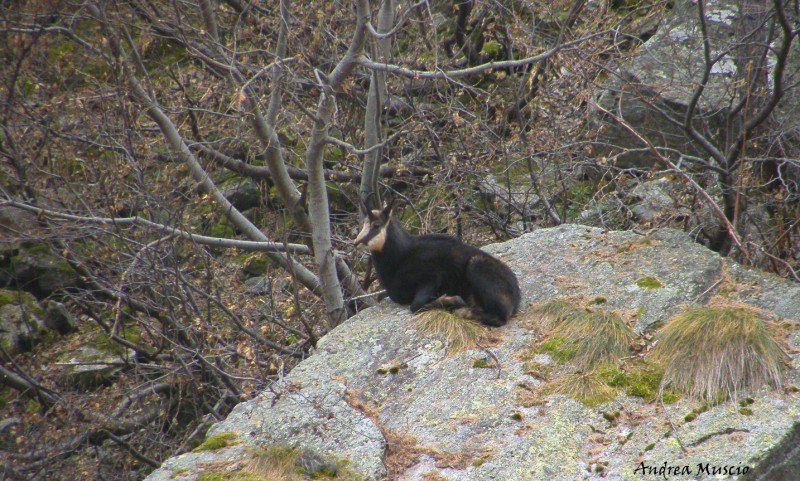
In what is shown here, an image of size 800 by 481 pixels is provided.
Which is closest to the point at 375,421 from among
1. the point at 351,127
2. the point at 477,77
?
the point at 351,127

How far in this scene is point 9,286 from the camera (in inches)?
485

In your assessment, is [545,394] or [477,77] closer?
[545,394]

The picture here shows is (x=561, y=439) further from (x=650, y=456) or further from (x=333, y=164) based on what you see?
(x=333, y=164)

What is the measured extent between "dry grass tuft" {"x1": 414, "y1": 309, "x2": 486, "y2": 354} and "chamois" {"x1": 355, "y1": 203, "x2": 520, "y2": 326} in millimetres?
223

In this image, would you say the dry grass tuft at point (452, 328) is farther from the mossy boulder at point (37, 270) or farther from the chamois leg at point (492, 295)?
the mossy boulder at point (37, 270)

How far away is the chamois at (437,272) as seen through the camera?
655 cm

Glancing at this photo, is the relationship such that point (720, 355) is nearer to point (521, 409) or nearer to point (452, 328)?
point (521, 409)

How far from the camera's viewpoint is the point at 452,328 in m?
6.19

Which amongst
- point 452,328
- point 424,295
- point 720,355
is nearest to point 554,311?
point 452,328

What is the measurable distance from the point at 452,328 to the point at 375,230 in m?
1.50

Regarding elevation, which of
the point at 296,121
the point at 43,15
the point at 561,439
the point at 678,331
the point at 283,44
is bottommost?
the point at 561,439

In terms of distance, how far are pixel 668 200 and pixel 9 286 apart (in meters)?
10.1

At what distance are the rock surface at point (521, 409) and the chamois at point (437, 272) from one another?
0.21 metres

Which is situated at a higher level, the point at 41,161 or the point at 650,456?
the point at 41,161
